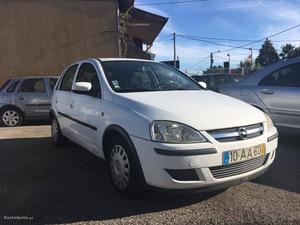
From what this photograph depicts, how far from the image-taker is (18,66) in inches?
599

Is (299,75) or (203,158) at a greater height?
(299,75)

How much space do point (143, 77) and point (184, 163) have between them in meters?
1.82

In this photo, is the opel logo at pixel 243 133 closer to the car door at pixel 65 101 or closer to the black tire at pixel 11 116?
the car door at pixel 65 101

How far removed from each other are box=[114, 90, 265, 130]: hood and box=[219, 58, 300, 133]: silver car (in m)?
2.12

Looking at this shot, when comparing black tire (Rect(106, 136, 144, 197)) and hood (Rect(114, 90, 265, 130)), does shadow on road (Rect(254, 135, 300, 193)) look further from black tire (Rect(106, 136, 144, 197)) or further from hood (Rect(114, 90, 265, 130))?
black tire (Rect(106, 136, 144, 197))

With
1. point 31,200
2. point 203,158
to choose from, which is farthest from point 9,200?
point 203,158

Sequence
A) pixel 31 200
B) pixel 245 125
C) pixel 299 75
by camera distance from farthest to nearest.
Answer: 1. pixel 299 75
2. pixel 31 200
3. pixel 245 125

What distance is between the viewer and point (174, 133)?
12.5 feet

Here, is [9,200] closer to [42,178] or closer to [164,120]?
[42,178]

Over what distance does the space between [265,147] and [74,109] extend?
110 inches

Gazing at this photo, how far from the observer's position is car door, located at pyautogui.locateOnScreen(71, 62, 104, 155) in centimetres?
490

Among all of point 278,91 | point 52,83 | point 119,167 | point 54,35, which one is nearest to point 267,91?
point 278,91

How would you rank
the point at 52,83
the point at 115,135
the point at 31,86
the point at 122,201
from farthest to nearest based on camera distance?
the point at 52,83 < the point at 31,86 < the point at 115,135 < the point at 122,201

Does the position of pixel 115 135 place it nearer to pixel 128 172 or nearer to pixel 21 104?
pixel 128 172
